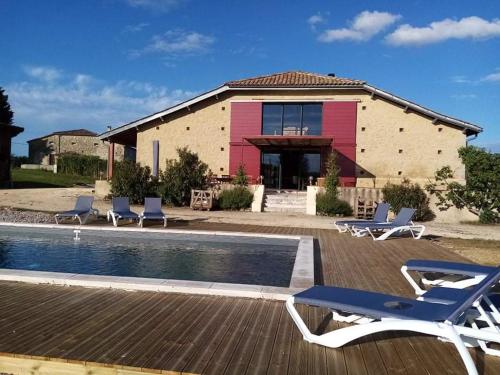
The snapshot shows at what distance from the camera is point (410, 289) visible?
555 cm

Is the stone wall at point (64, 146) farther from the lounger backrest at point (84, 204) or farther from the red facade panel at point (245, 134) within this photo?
the lounger backrest at point (84, 204)

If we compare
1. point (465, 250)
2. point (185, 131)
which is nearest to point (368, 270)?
point (465, 250)

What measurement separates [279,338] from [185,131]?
21888 mm

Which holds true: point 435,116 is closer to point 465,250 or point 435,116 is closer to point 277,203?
point 277,203

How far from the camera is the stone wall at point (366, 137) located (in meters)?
22.1

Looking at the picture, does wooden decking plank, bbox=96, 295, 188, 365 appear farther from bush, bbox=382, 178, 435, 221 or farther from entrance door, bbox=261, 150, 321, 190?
entrance door, bbox=261, 150, 321, 190

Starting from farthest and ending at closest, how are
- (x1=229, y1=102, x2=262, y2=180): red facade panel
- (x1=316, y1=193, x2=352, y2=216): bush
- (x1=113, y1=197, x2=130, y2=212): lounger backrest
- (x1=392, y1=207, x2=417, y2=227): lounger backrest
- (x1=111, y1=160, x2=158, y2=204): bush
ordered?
(x1=229, y1=102, x2=262, y2=180): red facade panel → (x1=111, y1=160, x2=158, y2=204): bush → (x1=316, y1=193, x2=352, y2=216): bush → (x1=113, y1=197, x2=130, y2=212): lounger backrest → (x1=392, y1=207, x2=417, y2=227): lounger backrest

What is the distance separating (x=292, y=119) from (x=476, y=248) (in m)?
15.2

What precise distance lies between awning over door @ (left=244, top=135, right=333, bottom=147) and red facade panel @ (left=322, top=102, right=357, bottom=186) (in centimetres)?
73

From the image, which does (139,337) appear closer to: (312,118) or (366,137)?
(366,137)

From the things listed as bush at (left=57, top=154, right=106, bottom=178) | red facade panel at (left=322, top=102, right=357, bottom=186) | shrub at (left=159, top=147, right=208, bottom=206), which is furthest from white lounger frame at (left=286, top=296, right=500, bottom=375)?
bush at (left=57, top=154, right=106, bottom=178)

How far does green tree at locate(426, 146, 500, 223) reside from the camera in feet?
56.1

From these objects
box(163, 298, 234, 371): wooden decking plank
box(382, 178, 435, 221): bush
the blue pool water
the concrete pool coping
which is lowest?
the blue pool water

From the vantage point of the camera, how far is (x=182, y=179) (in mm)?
18844
